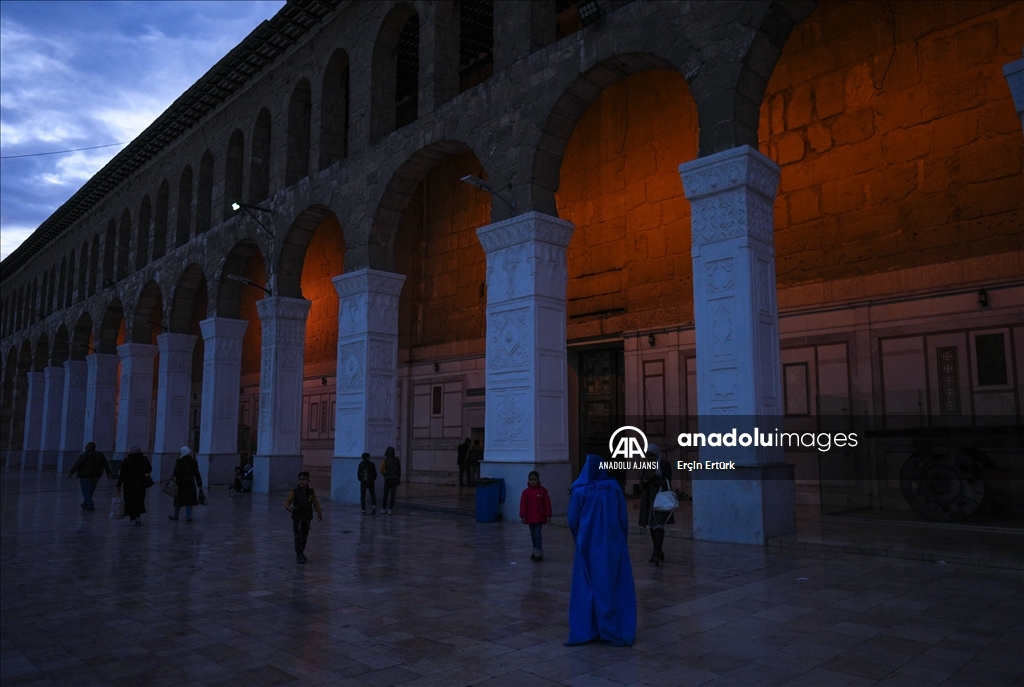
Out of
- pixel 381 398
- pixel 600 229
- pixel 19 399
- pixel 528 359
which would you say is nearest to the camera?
pixel 528 359

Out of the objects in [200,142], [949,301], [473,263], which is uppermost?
[200,142]

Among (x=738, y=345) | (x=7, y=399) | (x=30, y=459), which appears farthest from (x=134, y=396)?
(x=738, y=345)

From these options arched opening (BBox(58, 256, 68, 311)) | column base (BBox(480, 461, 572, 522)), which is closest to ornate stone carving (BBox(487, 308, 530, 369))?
column base (BBox(480, 461, 572, 522))

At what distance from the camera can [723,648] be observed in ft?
16.1

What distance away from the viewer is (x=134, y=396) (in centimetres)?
2595

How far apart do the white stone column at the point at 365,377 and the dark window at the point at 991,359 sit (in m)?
10.8

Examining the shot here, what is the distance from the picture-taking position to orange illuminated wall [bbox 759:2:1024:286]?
37.6 feet

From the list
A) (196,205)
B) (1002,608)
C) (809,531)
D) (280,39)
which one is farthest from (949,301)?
(196,205)

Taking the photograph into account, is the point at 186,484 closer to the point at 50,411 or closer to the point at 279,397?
the point at 279,397

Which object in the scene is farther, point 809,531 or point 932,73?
point 932,73

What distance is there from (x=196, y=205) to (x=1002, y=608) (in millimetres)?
22586

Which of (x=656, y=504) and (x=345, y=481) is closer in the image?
(x=656, y=504)

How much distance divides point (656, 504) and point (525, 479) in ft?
13.8

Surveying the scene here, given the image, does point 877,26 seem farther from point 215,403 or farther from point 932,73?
point 215,403
